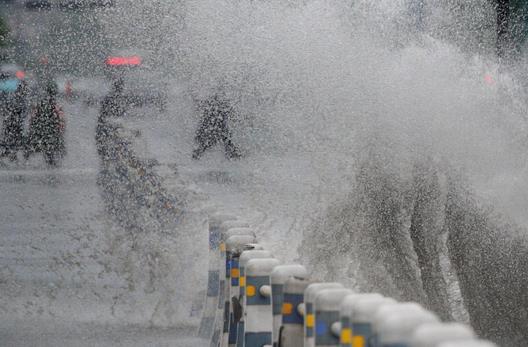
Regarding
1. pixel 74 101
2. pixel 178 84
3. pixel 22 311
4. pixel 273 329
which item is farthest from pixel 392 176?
pixel 74 101

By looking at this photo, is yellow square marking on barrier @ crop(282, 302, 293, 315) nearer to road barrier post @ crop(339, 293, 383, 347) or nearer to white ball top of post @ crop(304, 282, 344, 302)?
white ball top of post @ crop(304, 282, 344, 302)

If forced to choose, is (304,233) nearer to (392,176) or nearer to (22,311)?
(392,176)

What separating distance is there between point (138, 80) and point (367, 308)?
62.1 feet

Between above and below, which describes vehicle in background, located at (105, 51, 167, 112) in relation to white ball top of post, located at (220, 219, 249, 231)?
above

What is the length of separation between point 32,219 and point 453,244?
21.4 ft

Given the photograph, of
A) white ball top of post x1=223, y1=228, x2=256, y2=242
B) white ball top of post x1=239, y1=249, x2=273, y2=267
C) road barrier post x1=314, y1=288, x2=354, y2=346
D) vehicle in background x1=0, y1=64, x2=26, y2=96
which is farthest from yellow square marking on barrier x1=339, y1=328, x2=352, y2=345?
vehicle in background x1=0, y1=64, x2=26, y2=96

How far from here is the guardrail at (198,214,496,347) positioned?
3197mm

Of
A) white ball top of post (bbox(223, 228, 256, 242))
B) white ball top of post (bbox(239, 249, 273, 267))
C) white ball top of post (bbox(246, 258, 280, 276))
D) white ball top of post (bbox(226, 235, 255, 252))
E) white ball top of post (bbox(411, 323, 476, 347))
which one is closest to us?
white ball top of post (bbox(411, 323, 476, 347))

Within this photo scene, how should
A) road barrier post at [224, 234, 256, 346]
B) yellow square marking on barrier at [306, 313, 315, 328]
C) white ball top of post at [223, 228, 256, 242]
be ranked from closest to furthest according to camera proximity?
yellow square marking on barrier at [306, 313, 315, 328] → road barrier post at [224, 234, 256, 346] → white ball top of post at [223, 228, 256, 242]

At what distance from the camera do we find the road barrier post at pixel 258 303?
5.56 meters

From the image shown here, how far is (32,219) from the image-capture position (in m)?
15.3

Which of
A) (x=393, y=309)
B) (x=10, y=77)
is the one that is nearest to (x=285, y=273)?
(x=393, y=309)

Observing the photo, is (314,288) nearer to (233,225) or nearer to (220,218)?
(233,225)

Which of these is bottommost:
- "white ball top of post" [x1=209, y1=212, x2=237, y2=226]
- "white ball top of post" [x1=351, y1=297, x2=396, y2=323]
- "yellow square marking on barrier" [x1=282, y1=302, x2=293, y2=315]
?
"yellow square marking on barrier" [x1=282, y1=302, x2=293, y2=315]
